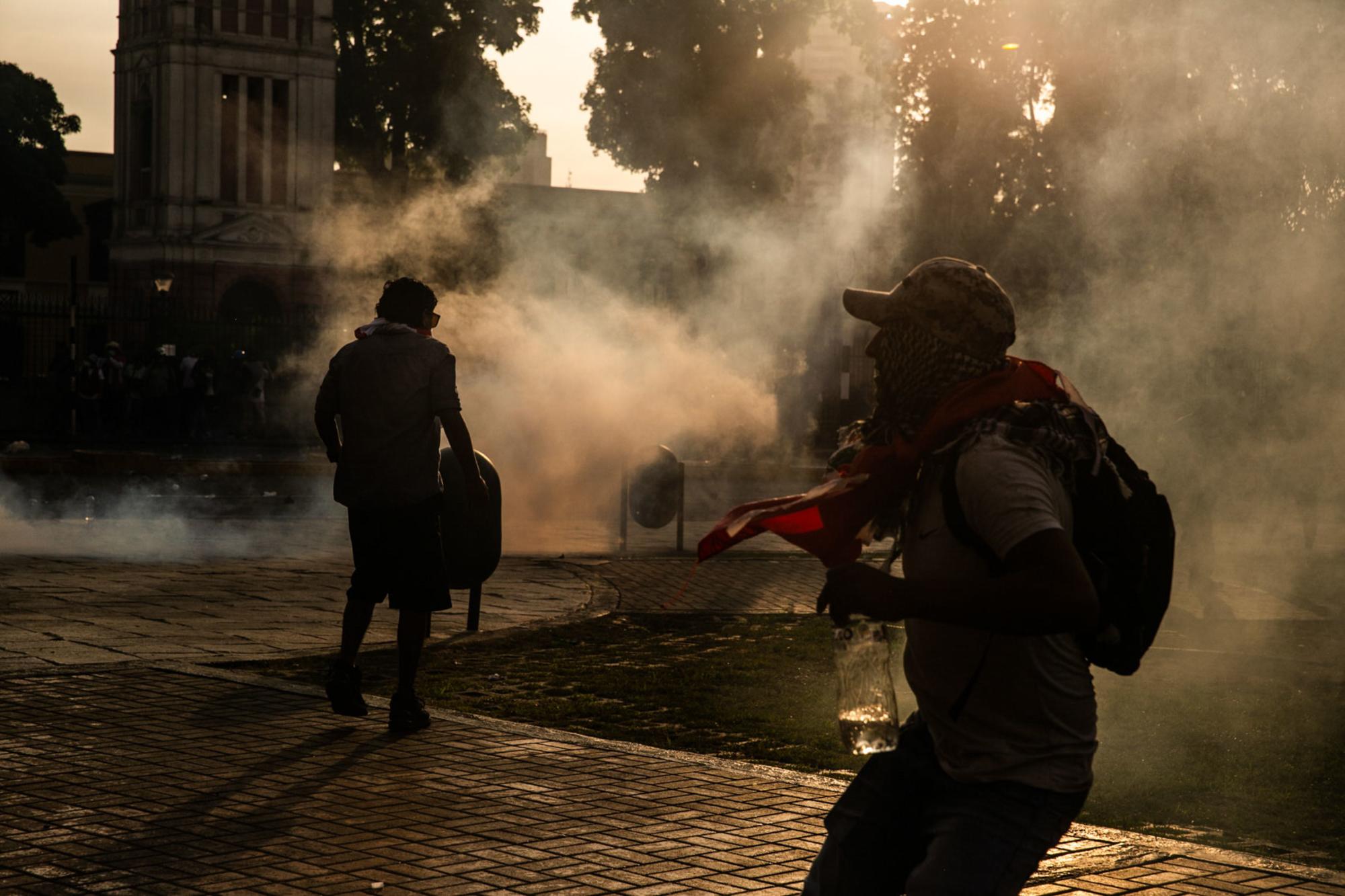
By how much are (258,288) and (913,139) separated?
1978cm

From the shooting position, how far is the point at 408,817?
15.2 ft

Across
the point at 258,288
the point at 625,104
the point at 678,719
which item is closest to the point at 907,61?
the point at 625,104

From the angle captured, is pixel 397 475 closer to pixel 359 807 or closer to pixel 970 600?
pixel 359 807

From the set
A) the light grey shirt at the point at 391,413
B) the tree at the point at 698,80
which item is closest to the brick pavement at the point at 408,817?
the light grey shirt at the point at 391,413

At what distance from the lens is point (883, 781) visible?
2637 mm

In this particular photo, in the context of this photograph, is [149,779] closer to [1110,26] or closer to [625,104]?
[1110,26]

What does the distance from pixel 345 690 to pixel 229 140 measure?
1626 inches

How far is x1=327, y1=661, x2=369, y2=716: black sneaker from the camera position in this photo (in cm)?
597

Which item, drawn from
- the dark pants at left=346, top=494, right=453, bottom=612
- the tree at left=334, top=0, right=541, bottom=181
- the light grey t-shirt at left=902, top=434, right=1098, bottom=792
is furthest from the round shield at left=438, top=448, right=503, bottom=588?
the tree at left=334, top=0, right=541, bottom=181

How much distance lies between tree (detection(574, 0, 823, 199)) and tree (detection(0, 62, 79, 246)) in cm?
2167

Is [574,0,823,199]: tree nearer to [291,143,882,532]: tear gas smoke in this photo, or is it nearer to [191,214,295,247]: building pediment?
[291,143,882,532]: tear gas smoke

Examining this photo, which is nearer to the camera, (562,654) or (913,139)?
(562,654)

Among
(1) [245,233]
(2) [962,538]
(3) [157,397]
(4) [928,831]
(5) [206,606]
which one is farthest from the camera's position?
(1) [245,233]

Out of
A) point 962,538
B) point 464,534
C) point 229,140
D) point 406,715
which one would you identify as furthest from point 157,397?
point 962,538
